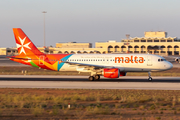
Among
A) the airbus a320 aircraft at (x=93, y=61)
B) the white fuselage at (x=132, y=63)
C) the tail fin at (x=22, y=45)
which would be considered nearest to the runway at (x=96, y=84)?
the airbus a320 aircraft at (x=93, y=61)

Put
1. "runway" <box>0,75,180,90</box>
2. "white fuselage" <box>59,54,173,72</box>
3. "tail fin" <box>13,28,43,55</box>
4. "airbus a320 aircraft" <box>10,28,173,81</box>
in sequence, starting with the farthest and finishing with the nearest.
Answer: "tail fin" <box>13,28,43,55</box> < "white fuselage" <box>59,54,173,72</box> < "airbus a320 aircraft" <box>10,28,173,81</box> < "runway" <box>0,75,180,90</box>

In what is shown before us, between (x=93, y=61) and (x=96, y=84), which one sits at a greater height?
(x=93, y=61)

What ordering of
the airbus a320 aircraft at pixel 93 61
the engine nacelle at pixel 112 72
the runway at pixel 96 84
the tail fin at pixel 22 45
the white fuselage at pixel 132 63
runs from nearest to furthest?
the runway at pixel 96 84
the engine nacelle at pixel 112 72
the airbus a320 aircraft at pixel 93 61
the white fuselage at pixel 132 63
the tail fin at pixel 22 45

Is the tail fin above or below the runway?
Answer: above

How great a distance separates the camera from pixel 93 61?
1537 inches

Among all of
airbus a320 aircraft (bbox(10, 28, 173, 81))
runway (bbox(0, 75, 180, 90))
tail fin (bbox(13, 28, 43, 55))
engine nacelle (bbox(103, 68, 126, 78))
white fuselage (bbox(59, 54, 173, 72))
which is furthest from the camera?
tail fin (bbox(13, 28, 43, 55))

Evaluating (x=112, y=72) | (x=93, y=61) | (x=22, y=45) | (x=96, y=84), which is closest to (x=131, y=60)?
(x=112, y=72)

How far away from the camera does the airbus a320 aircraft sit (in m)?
37.8

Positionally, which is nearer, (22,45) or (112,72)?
(112,72)

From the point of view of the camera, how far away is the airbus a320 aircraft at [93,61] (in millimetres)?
37844

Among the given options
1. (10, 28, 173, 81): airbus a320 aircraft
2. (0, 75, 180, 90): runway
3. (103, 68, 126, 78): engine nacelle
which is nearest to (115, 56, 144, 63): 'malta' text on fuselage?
(10, 28, 173, 81): airbus a320 aircraft

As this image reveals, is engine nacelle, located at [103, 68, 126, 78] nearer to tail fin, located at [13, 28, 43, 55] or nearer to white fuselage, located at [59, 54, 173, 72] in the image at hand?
white fuselage, located at [59, 54, 173, 72]

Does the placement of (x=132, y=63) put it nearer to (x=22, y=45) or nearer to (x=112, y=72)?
(x=112, y=72)

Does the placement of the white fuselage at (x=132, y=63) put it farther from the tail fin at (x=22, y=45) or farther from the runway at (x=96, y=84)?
the tail fin at (x=22, y=45)
